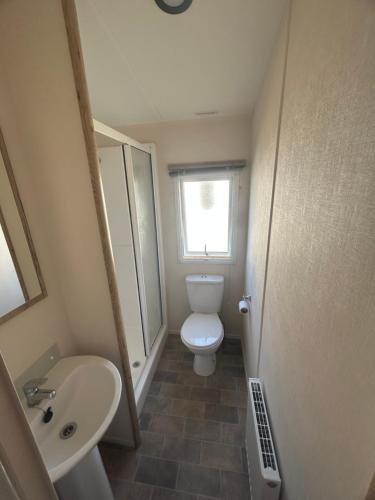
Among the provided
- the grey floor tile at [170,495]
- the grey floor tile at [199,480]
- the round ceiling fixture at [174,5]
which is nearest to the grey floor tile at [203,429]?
the grey floor tile at [199,480]

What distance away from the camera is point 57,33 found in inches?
30.0

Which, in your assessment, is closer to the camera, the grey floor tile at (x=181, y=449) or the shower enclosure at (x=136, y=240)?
the grey floor tile at (x=181, y=449)

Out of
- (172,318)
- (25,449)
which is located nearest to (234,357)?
(172,318)

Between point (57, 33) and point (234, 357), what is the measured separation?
2613 mm

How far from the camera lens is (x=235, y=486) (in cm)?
119

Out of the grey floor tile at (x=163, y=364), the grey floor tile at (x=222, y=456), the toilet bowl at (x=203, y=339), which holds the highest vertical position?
the toilet bowl at (x=203, y=339)

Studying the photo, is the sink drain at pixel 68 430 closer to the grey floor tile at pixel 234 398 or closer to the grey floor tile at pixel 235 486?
the grey floor tile at pixel 235 486

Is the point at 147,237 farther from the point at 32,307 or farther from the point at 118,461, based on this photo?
the point at 118,461

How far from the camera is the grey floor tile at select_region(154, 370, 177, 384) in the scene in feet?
6.17

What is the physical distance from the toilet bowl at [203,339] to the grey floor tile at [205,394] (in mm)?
146

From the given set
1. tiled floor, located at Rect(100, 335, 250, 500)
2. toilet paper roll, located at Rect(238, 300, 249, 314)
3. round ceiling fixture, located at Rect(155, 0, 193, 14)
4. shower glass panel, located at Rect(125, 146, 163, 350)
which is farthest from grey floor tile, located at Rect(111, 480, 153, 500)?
round ceiling fixture, located at Rect(155, 0, 193, 14)

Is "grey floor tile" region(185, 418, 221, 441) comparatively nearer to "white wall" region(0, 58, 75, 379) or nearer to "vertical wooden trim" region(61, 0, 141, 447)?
"vertical wooden trim" region(61, 0, 141, 447)

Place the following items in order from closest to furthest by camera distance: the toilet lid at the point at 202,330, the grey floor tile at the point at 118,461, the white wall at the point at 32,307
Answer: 1. the white wall at the point at 32,307
2. the grey floor tile at the point at 118,461
3. the toilet lid at the point at 202,330

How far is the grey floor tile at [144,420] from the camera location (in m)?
1.51
